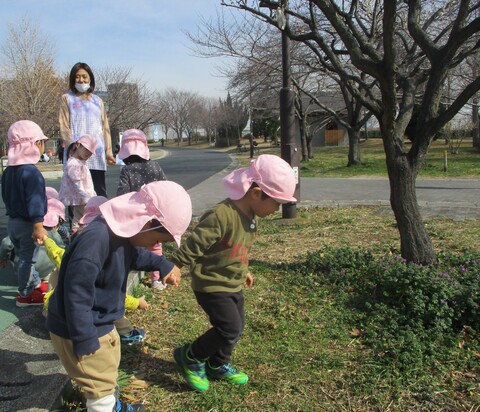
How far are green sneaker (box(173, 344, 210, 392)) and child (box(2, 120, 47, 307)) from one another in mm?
1481

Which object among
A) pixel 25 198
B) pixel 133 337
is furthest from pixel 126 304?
pixel 25 198

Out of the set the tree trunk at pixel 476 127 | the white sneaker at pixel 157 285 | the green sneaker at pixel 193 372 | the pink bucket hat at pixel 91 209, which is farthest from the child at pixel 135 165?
the tree trunk at pixel 476 127

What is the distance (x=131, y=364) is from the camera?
2.90 meters

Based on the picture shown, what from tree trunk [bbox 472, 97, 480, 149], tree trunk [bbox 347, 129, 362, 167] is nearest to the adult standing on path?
tree trunk [bbox 347, 129, 362, 167]

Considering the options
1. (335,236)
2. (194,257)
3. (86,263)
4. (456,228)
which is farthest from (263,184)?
(456,228)

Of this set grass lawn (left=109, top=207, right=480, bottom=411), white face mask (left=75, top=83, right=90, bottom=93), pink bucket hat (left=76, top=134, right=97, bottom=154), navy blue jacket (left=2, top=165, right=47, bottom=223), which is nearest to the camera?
grass lawn (left=109, top=207, right=480, bottom=411)

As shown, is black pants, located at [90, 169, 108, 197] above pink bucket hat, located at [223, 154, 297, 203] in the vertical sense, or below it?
below

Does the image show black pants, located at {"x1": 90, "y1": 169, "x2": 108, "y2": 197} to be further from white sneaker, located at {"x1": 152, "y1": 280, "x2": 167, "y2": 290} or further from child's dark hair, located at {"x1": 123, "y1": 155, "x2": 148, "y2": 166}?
white sneaker, located at {"x1": 152, "y1": 280, "x2": 167, "y2": 290}

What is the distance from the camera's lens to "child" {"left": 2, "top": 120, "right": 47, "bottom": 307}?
11.1 ft

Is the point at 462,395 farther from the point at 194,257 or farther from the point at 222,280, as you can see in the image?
the point at 194,257

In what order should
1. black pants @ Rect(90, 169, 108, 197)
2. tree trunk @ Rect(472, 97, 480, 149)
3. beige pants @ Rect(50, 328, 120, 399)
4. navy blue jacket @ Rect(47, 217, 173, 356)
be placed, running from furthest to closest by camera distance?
tree trunk @ Rect(472, 97, 480, 149), black pants @ Rect(90, 169, 108, 197), beige pants @ Rect(50, 328, 120, 399), navy blue jacket @ Rect(47, 217, 173, 356)

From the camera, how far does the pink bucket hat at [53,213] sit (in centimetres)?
384

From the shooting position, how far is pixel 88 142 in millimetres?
4254

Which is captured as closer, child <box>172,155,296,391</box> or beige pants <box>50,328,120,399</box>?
beige pants <box>50,328,120,399</box>
